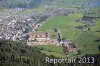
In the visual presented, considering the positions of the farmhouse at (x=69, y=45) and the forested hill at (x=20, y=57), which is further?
the farmhouse at (x=69, y=45)

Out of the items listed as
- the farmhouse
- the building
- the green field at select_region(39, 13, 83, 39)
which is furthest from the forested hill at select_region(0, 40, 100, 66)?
the green field at select_region(39, 13, 83, 39)

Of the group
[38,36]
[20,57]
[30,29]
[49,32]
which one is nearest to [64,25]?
[49,32]

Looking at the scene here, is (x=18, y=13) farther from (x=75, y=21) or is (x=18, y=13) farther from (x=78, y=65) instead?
(x=78, y=65)

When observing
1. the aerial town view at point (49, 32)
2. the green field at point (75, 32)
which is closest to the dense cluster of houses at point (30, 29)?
the aerial town view at point (49, 32)

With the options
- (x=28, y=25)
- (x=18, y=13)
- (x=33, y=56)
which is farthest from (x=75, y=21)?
(x=33, y=56)

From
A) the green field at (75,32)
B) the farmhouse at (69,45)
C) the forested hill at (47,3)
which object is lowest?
the farmhouse at (69,45)

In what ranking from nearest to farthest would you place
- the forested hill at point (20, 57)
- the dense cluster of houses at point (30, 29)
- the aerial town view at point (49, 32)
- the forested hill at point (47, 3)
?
the forested hill at point (20, 57)
the aerial town view at point (49, 32)
the dense cluster of houses at point (30, 29)
the forested hill at point (47, 3)

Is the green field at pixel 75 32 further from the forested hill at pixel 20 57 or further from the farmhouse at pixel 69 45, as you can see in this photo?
the forested hill at pixel 20 57
